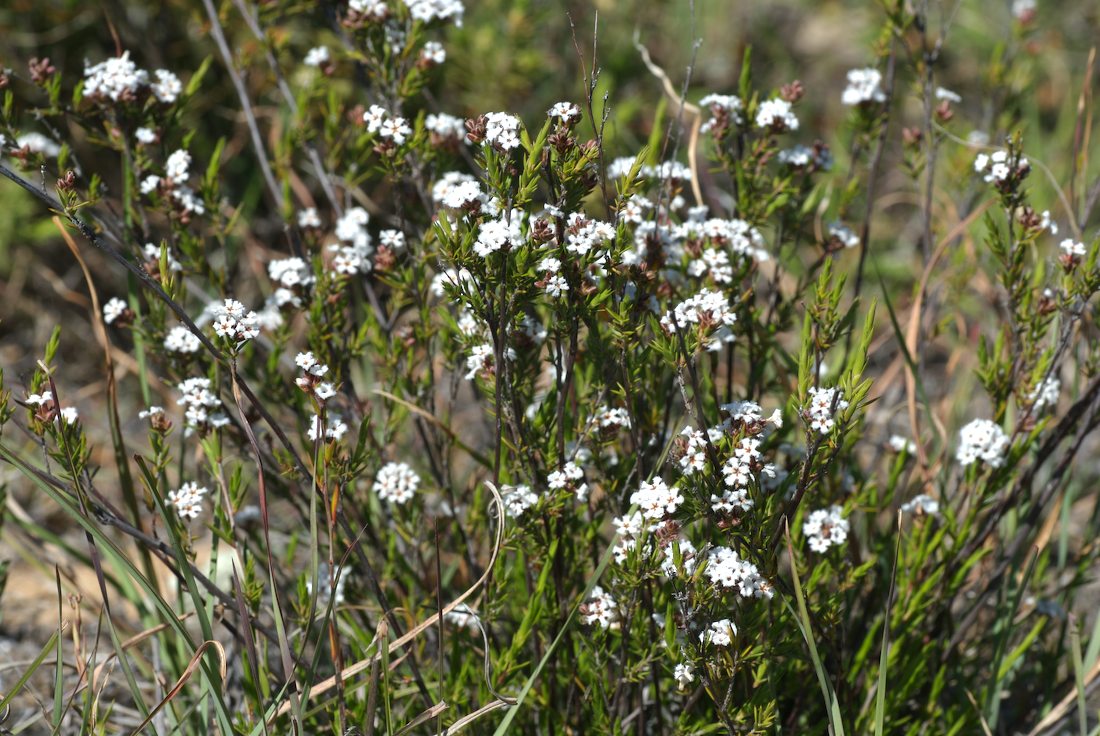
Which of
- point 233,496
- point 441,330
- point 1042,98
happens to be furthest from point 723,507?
point 1042,98

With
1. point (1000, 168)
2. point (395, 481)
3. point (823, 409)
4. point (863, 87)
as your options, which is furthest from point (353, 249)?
point (1000, 168)

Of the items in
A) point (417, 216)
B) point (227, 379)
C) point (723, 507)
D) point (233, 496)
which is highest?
point (417, 216)

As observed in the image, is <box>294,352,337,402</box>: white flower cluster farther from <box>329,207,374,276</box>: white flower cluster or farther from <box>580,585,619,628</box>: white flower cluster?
<box>580,585,619,628</box>: white flower cluster

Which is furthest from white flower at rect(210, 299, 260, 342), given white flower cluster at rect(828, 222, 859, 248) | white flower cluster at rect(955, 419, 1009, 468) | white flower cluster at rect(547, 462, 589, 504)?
white flower cluster at rect(955, 419, 1009, 468)

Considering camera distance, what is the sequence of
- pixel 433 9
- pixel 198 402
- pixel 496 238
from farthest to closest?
pixel 433 9 → pixel 198 402 → pixel 496 238

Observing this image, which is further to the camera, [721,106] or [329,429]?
[721,106]

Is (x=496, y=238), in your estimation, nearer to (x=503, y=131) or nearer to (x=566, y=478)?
(x=503, y=131)

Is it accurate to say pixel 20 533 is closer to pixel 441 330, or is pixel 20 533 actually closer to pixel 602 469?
pixel 441 330
